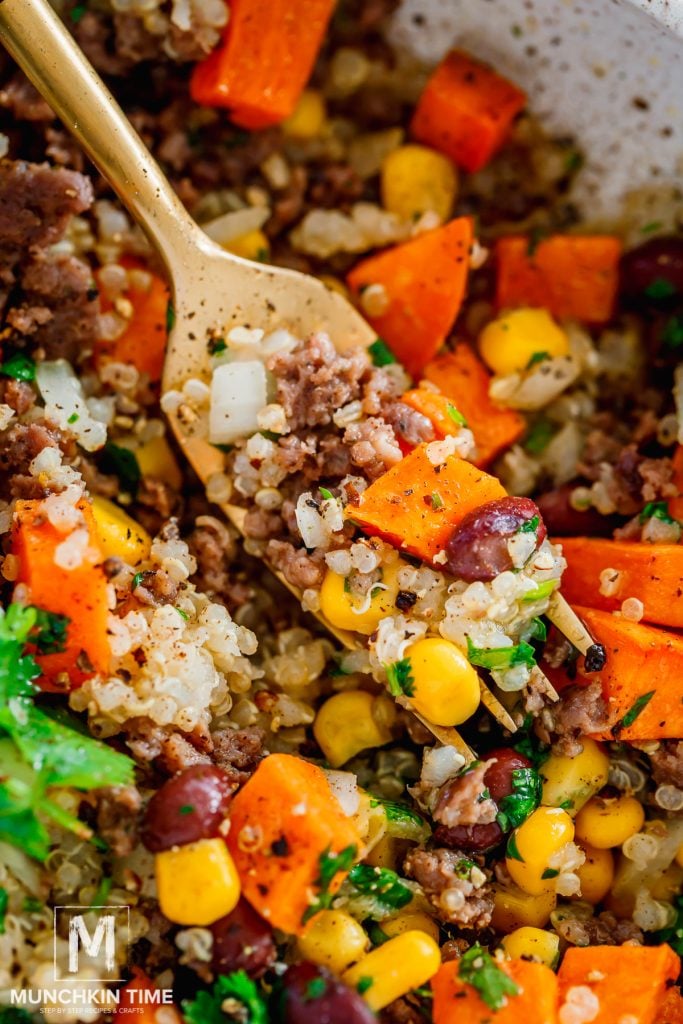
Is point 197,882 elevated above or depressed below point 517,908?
above

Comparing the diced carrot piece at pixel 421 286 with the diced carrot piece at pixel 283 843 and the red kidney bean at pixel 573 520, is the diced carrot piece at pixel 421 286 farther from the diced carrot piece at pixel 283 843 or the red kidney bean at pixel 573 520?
the diced carrot piece at pixel 283 843

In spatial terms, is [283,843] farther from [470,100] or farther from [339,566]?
[470,100]

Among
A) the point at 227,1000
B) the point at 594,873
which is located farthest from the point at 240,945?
the point at 594,873

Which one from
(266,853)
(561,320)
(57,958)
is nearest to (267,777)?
(266,853)

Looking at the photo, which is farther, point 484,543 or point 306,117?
point 306,117

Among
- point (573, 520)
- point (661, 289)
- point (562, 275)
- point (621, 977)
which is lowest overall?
point (621, 977)
